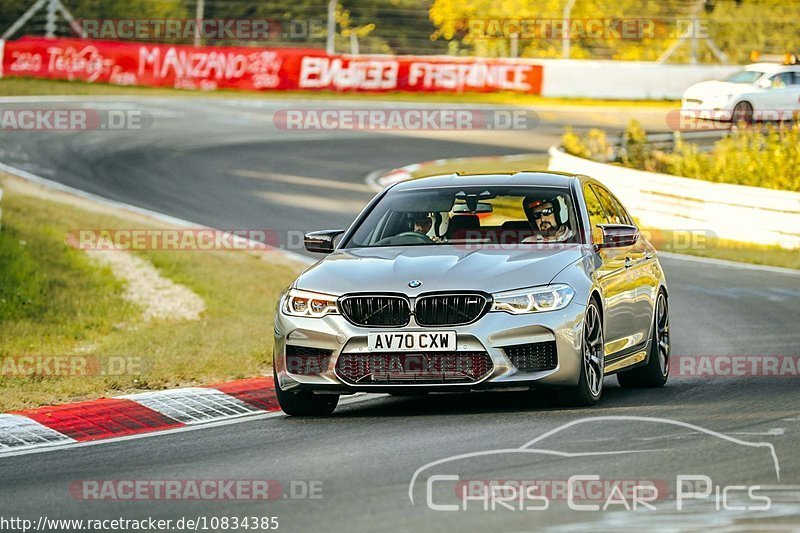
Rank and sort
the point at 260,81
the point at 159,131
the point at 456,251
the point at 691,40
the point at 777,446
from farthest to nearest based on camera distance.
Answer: the point at 691,40 → the point at 260,81 → the point at 159,131 → the point at 456,251 → the point at 777,446

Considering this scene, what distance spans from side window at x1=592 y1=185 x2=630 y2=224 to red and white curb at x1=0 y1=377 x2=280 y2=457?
2.77 metres

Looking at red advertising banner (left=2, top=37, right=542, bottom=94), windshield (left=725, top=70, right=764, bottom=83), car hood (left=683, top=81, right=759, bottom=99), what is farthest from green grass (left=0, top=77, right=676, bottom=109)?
car hood (left=683, top=81, right=759, bottom=99)

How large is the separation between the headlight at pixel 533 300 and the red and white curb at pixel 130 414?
1918 millimetres

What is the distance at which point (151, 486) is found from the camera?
23.4 feet

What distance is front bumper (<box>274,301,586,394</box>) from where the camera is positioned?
346 inches

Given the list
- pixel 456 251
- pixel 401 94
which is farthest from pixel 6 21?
pixel 456 251

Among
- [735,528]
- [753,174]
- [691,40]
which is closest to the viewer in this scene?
[735,528]

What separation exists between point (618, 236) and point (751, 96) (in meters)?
27.5

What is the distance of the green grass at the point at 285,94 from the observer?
39.4 meters

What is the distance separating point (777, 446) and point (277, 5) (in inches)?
2029

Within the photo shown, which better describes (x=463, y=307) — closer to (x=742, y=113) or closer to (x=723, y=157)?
(x=723, y=157)

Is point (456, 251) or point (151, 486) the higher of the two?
point (456, 251)

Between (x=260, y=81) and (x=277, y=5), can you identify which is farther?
(x=277, y=5)

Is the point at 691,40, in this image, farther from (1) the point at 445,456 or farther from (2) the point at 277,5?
(1) the point at 445,456
